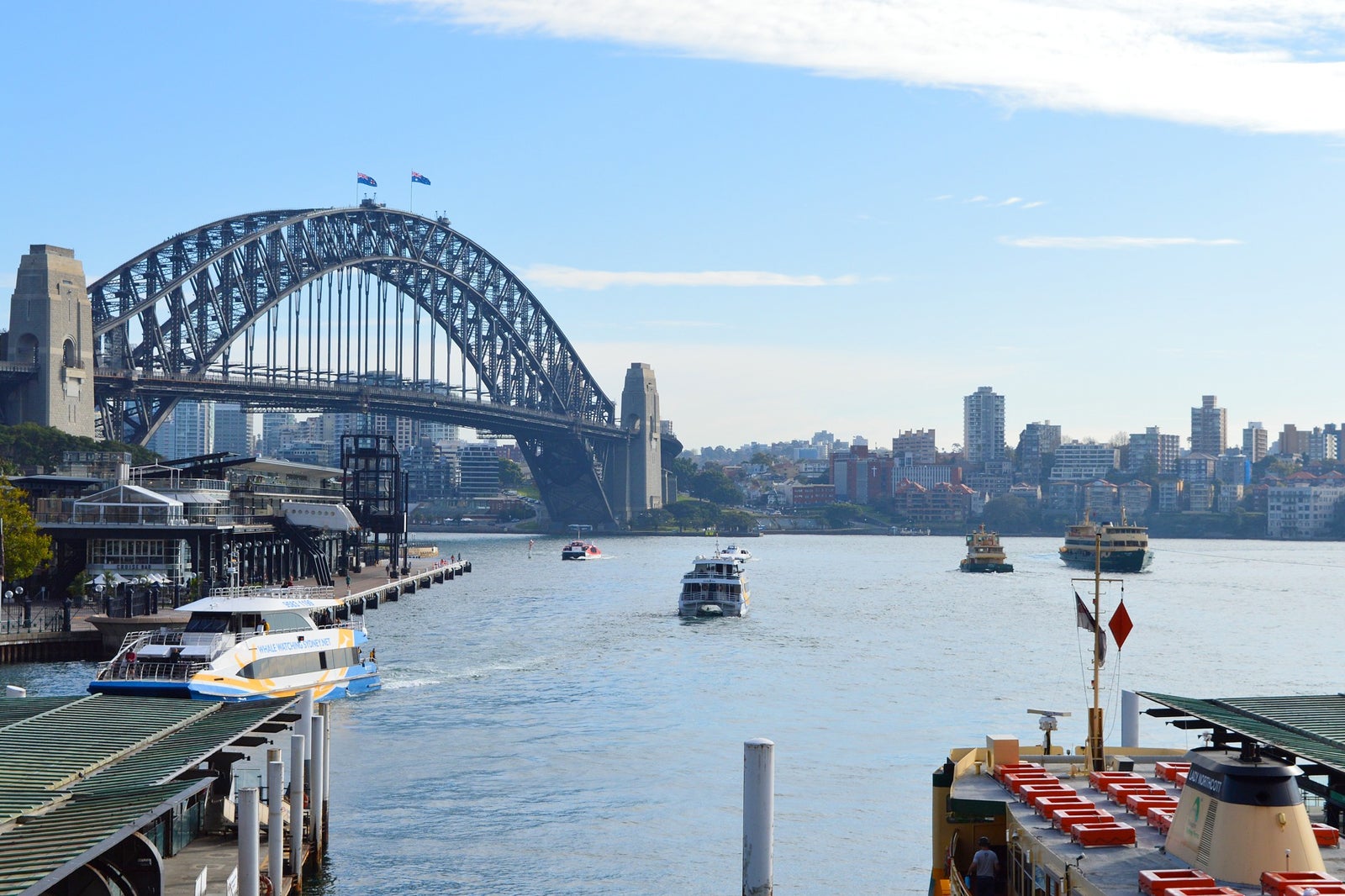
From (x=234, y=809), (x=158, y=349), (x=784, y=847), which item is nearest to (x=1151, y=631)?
(x=784, y=847)

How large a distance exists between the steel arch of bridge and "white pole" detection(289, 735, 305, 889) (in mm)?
85108

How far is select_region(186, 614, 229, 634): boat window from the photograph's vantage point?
37.5 meters

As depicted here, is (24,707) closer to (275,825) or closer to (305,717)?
(305,717)

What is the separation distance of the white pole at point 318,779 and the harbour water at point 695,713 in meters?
0.57

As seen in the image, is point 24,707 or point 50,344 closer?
point 24,707

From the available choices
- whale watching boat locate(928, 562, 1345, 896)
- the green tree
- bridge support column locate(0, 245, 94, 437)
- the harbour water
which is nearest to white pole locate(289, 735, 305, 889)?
the harbour water

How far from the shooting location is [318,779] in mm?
24828

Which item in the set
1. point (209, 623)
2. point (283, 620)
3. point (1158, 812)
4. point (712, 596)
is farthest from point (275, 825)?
point (712, 596)

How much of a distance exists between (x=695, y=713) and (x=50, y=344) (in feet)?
211

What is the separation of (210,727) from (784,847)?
1045 centimetres

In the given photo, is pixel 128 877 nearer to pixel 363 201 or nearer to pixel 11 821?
pixel 11 821

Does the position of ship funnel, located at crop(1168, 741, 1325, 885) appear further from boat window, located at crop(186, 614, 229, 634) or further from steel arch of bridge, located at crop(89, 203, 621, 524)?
steel arch of bridge, located at crop(89, 203, 621, 524)

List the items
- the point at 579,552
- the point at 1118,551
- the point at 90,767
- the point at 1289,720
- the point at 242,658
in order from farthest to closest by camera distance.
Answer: the point at 579,552, the point at 1118,551, the point at 242,658, the point at 1289,720, the point at 90,767

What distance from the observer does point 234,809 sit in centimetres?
2302
